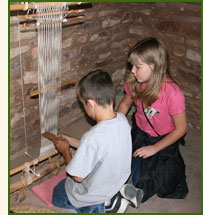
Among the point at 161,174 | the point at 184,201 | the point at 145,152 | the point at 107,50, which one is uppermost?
the point at 107,50

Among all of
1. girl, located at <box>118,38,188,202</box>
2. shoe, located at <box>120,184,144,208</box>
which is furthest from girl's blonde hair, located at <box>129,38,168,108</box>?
shoe, located at <box>120,184,144,208</box>

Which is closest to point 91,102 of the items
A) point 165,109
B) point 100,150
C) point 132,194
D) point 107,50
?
point 100,150

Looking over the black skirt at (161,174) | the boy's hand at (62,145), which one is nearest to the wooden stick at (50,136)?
the boy's hand at (62,145)

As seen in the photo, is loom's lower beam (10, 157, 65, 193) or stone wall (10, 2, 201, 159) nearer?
loom's lower beam (10, 157, 65, 193)

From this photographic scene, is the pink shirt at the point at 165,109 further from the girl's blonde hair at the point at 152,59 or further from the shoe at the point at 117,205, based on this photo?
the shoe at the point at 117,205

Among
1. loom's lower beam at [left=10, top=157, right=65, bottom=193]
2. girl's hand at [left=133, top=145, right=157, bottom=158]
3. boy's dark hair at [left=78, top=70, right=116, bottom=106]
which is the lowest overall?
loom's lower beam at [left=10, top=157, right=65, bottom=193]

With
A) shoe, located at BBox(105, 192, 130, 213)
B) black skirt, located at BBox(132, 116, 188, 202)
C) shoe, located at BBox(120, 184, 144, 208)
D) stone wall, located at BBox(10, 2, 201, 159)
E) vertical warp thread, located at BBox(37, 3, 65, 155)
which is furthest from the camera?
stone wall, located at BBox(10, 2, 201, 159)

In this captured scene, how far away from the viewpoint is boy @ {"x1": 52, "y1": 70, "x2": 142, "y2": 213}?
5.15 feet

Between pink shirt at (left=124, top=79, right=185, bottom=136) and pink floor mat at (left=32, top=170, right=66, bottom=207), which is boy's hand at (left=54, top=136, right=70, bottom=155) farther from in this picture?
pink shirt at (left=124, top=79, right=185, bottom=136)

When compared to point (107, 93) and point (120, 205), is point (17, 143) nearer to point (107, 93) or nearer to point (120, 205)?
point (120, 205)

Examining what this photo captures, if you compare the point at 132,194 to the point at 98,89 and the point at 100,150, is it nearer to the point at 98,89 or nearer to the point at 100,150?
the point at 100,150

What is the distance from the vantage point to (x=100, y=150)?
5.18ft

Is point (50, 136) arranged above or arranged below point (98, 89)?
below

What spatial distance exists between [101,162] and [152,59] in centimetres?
78
